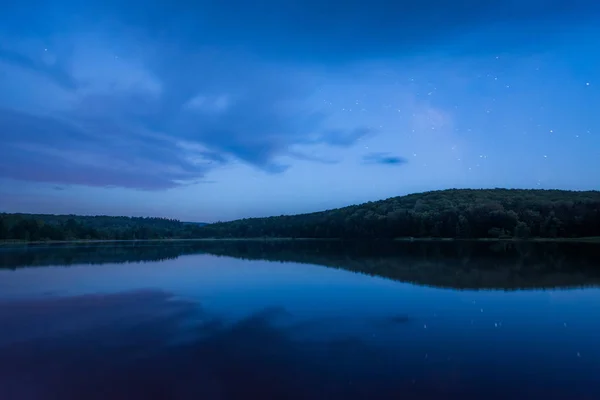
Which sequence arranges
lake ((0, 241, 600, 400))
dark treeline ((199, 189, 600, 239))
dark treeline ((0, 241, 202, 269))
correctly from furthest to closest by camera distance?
dark treeline ((199, 189, 600, 239)) → dark treeline ((0, 241, 202, 269)) → lake ((0, 241, 600, 400))

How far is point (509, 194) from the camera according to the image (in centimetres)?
12738

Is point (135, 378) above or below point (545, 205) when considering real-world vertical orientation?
below

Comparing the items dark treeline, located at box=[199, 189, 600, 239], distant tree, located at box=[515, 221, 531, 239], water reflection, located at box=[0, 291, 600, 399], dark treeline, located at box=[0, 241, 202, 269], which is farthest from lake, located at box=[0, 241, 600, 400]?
dark treeline, located at box=[199, 189, 600, 239]

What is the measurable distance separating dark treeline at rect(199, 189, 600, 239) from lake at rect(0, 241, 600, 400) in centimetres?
6626

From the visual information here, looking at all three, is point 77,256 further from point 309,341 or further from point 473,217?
point 473,217

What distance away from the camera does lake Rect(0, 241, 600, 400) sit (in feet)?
29.8

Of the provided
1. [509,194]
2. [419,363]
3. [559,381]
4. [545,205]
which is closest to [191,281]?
[419,363]

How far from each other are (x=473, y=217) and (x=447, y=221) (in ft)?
23.8

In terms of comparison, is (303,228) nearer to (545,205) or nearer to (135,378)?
(545,205)

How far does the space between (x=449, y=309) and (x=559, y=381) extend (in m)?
7.97

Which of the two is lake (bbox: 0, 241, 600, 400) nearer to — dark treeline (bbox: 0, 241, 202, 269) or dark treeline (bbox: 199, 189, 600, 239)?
dark treeline (bbox: 0, 241, 202, 269)

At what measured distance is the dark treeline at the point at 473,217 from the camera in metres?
82.9

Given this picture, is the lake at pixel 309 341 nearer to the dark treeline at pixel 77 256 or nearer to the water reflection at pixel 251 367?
the water reflection at pixel 251 367

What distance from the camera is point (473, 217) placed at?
318ft
